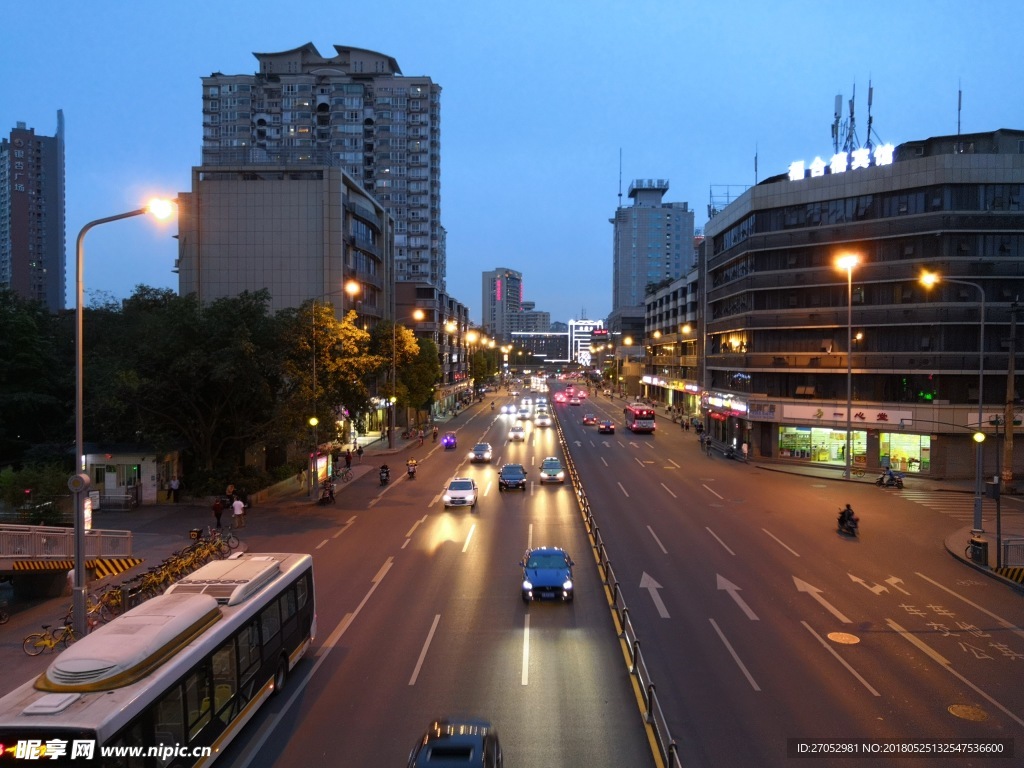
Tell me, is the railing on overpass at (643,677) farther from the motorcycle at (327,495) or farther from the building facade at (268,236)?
the building facade at (268,236)

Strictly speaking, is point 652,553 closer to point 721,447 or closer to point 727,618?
point 727,618

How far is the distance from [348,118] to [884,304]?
96580 millimetres

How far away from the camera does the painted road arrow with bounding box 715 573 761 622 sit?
18609 mm

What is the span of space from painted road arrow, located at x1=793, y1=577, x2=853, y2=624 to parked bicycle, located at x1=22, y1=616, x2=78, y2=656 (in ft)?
60.4

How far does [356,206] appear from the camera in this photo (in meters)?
58.6

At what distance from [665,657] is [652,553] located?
9.77 m

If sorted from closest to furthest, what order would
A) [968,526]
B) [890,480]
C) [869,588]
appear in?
1. [869,588]
2. [968,526]
3. [890,480]

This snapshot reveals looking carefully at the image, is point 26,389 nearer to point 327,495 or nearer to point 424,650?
point 327,495

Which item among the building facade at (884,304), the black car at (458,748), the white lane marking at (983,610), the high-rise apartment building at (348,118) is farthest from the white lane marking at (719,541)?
the high-rise apartment building at (348,118)

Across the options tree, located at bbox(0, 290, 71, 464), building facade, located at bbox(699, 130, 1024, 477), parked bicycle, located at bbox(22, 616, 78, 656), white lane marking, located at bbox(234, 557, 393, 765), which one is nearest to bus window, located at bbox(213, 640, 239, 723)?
white lane marking, located at bbox(234, 557, 393, 765)

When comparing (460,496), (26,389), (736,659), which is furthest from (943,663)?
(26,389)

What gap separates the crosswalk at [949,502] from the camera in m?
33.7

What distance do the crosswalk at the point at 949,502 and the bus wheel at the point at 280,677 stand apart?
31.0 meters

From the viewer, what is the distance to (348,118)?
390 feet
